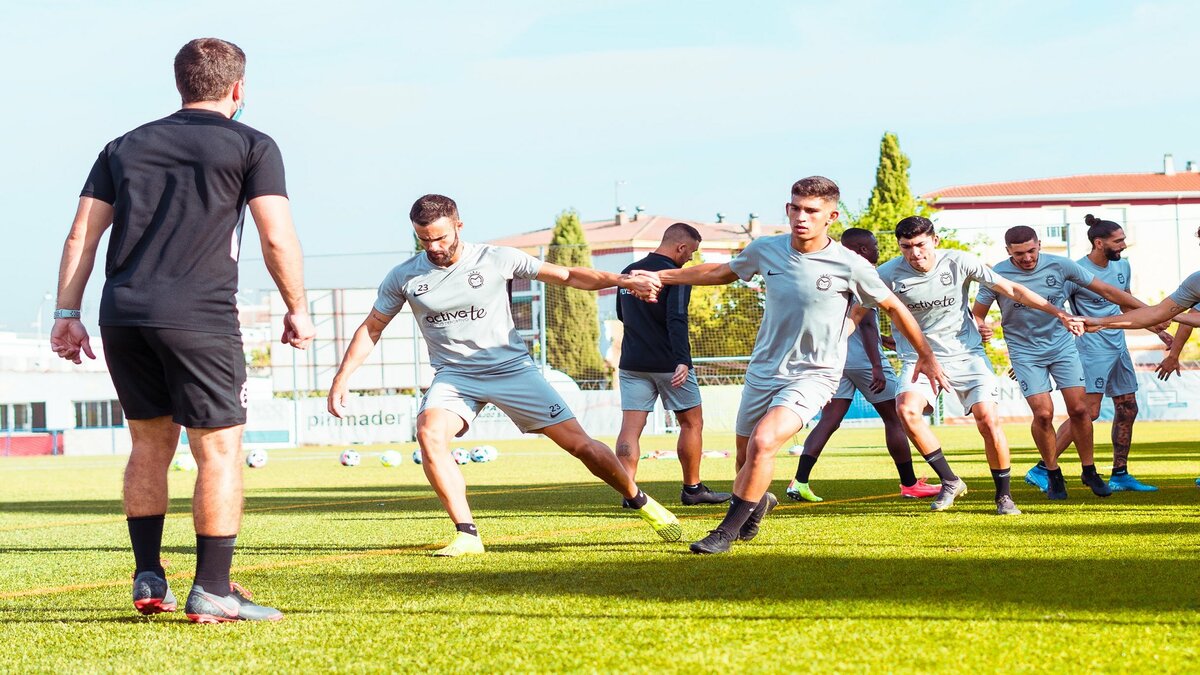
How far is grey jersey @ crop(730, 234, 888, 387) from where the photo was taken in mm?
7113

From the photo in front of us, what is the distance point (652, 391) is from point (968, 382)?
255cm

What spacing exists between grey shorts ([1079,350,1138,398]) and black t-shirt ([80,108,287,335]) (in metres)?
8.83

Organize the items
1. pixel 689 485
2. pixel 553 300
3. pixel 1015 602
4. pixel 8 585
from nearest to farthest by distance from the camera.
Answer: pixel 1015 602 → pixel 8 585 → pixel 689 485 → pixel 553 300

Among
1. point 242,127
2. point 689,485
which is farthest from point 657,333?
point 242,127

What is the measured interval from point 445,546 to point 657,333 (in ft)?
11.2

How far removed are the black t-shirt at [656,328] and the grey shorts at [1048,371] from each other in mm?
2427

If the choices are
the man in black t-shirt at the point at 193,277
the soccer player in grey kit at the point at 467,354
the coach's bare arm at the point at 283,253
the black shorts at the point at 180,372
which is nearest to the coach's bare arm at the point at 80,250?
the man in black t-shirt at the point at 193,277

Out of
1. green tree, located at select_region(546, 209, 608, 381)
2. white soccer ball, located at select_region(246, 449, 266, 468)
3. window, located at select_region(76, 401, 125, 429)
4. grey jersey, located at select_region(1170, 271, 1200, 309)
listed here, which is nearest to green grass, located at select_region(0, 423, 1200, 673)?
grey jersey, located at select_region(1170, 271, 1200, 309)

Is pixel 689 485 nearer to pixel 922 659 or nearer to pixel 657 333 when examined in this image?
pixel 657 333

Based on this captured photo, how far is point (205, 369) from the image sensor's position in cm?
497

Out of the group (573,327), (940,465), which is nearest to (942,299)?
(940,465)

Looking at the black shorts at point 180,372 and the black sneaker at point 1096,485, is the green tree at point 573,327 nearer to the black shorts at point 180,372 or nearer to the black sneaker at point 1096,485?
the black sneaker at point 1096,485

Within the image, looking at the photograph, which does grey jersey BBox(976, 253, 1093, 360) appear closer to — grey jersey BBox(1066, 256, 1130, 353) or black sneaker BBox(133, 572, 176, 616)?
grey jersey BBox(1066, 256, 1130, 353)

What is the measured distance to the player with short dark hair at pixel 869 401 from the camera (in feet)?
33.8
